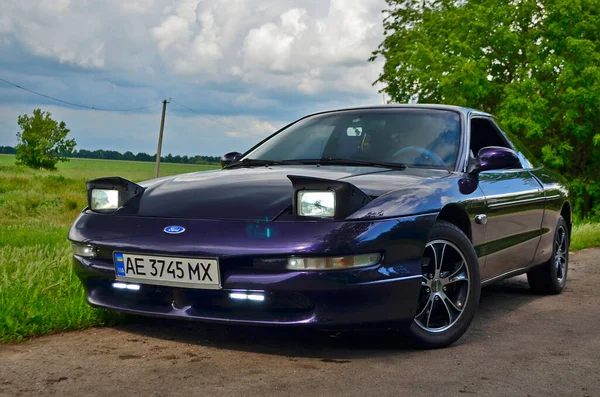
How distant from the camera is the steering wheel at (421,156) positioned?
499cm

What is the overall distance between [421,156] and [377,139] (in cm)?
35

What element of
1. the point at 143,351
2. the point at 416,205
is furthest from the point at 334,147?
the point at 143,351

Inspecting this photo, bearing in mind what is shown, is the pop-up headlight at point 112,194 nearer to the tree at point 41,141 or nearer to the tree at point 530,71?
the tree at point 530,71

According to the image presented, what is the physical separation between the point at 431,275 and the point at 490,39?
30662 millimetres

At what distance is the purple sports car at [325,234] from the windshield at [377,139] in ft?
0.04

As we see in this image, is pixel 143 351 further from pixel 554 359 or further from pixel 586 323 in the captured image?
pixel 586 323

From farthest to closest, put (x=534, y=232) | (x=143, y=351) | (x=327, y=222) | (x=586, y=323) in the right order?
(x=534, y=232) → (x=586, y=323) → (x=143, y=351) → (x=327, y=222)

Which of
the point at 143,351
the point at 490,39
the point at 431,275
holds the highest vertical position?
the point at 490,39

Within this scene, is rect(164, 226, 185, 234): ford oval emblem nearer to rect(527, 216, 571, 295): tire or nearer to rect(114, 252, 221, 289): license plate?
rect(114, 252, 221, 289): license plate

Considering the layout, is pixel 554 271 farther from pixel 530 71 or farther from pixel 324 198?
pixel 530 71

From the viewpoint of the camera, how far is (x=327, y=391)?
3385 millimetres

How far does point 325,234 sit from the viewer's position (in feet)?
12.3

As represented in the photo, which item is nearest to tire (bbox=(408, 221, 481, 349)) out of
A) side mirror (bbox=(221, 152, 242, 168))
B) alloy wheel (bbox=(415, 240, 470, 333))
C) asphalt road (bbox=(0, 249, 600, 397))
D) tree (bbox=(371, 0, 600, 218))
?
alloy wheel (bbox=(415, 240, 470, 333))

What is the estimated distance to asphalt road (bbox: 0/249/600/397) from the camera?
344cm
